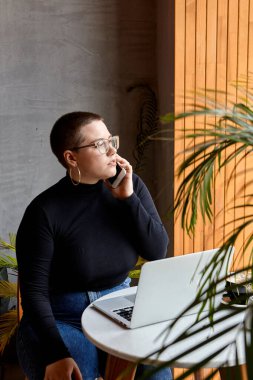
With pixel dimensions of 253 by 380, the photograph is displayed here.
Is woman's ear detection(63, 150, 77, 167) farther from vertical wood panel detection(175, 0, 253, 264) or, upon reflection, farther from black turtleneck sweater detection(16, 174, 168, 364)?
vertical wood panel detection(175, 0, 253, 264)

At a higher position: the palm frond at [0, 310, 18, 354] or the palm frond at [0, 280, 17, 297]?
the palm frond at [0, 280, 17, 297]

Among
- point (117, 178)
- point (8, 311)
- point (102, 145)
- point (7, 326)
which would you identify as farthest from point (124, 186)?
point (8, 311)

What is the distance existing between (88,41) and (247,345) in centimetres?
326

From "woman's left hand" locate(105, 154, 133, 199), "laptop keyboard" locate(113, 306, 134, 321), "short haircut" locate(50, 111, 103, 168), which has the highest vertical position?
"short haircut" locate(50, 111, 103, 168)

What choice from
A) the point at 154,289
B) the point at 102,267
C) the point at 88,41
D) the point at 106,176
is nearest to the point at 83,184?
the point at 106,176

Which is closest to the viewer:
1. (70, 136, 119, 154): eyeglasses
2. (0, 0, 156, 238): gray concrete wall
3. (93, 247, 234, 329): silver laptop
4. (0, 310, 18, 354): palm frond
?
(93, 247, 234, 329): silver laptop

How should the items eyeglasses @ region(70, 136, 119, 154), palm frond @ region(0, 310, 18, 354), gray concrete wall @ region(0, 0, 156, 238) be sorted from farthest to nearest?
gray concrete wall @ region(0, 0, 156, 238)
palm frond @ region(0, 310, 18, 354)
eyeglasses @ region(70, 136, 119, 154)

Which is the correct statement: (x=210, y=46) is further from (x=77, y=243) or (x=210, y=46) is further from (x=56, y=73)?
(x=77, y=243)

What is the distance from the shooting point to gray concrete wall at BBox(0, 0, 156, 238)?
382 cm

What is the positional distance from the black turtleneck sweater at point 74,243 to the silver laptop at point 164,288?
331 mm

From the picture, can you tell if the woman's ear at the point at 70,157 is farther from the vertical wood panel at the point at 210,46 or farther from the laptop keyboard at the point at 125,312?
the vertical wood panel at the point at 210,46

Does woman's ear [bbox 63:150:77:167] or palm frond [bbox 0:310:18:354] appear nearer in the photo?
woman's ear [bbox 63:150:77:167]

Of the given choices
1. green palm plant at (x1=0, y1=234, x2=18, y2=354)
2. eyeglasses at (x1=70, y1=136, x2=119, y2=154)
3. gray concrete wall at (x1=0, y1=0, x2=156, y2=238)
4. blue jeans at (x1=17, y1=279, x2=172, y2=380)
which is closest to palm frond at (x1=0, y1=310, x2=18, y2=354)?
green palm plant at (x1=0, y1=234, x2=18, y2=354)

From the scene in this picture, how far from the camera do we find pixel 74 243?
2.54 meters
